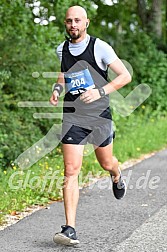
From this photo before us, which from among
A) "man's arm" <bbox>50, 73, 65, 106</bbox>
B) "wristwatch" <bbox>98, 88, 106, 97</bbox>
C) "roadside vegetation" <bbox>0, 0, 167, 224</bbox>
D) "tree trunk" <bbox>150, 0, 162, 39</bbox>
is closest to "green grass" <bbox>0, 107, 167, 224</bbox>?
"roadside vegetation" <bbox>0, 0, 167, 224</bbox>

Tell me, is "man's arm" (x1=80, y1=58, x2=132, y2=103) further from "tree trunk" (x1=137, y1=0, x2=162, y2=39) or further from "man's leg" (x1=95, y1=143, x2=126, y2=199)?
"tree trunk" (x1=137, y1=0, x2=162, y2=39)

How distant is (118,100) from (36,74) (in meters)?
4.81

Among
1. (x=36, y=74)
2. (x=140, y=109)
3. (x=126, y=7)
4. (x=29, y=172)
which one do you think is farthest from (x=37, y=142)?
(x=126, y=7)

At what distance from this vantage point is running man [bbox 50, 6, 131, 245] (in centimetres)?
581

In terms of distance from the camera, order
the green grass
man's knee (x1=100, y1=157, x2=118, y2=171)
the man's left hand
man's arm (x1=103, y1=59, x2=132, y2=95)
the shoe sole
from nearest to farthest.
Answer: the shoe sole, the man's left hand, man's arm (x1=103, y1=59, x2=132, y2=95), man's knee (x1=100, y1=157, x2=118, y2=171), the green grass

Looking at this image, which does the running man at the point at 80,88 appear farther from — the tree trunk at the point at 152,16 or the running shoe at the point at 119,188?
the tree trunk at the point at 152,16

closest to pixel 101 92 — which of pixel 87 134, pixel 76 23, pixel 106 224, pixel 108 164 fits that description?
pixel 87 134

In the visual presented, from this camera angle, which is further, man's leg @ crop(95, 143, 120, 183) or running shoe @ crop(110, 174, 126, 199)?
running shoe @ crop(110, 174, 126, 199)

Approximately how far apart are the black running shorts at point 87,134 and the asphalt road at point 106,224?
2.82 ft

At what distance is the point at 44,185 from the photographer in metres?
8.19

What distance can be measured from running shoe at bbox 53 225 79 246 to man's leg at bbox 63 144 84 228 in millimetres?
66

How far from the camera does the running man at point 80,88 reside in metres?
5.81

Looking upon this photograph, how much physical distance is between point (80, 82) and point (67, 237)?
1371 mm

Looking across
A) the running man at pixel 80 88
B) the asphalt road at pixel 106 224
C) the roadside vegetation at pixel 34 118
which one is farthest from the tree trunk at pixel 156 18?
the running man at pixel 80 88
